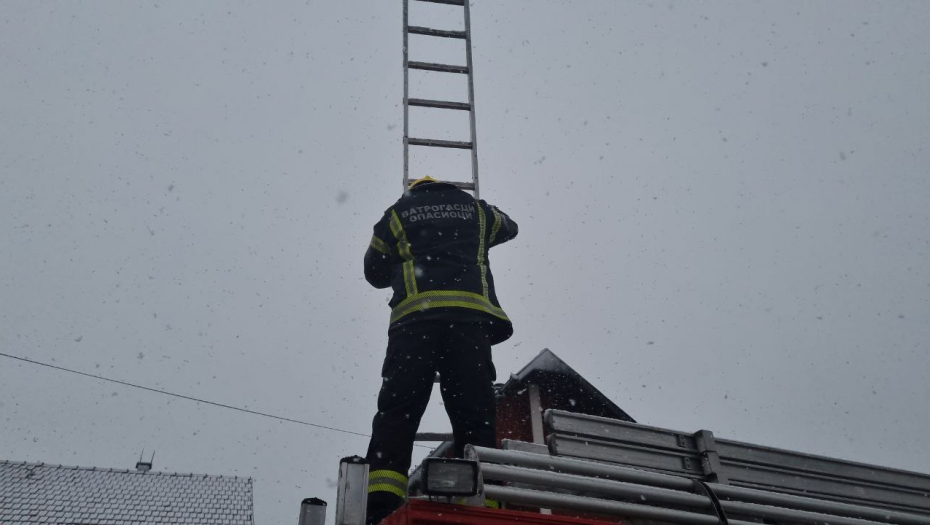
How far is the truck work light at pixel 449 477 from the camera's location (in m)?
2.02

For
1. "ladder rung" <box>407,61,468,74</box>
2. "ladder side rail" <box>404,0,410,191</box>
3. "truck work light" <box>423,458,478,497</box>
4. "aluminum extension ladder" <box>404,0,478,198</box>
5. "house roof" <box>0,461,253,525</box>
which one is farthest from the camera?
"house roof" <box>0,461,253,525</box>

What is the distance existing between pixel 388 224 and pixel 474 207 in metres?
0.48

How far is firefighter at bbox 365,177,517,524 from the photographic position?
315 centimetres

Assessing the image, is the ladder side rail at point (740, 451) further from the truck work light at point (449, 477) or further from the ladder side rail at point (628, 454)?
the truck work light at point (449, 477)

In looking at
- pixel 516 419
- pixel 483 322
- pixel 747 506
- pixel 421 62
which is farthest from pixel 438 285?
pixel 516 419

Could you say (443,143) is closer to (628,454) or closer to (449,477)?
(628,454)

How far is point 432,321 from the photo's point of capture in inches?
138

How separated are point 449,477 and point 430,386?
1.35m

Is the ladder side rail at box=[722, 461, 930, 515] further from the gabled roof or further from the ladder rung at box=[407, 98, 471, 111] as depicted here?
the gabled roof

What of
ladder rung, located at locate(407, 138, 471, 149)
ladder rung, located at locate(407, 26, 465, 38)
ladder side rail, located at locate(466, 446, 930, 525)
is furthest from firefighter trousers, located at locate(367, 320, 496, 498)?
ladder rung, located at locate(407, 26, 465, 38)

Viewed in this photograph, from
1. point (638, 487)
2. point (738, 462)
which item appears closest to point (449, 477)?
point (638, 487)

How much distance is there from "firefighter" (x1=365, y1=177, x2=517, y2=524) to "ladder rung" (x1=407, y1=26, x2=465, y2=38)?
2929 millimetres

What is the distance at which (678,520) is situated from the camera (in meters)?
2.55

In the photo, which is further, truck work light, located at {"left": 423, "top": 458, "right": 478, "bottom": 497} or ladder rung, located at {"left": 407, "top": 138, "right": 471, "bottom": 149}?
ladder rung, located at {"left": 407, "top": 138, "right": 471, "bottom": 149}
